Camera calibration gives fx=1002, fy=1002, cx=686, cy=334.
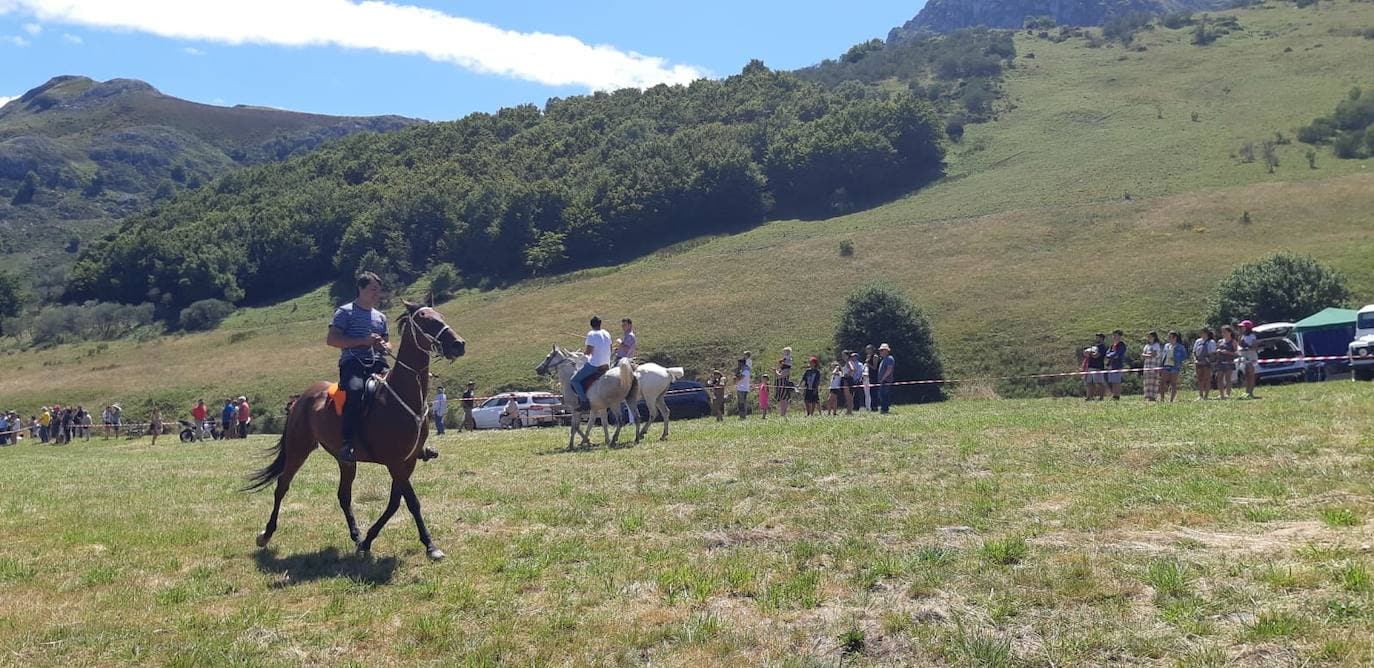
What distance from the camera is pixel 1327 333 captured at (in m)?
37.6

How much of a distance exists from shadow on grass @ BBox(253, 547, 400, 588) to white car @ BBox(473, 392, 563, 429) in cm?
2976

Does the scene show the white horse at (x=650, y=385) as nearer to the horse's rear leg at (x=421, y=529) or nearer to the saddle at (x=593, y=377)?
the saddle at (x=593, y=377)

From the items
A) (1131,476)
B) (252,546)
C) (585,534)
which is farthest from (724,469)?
(252,546)

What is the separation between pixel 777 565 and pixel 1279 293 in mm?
45651

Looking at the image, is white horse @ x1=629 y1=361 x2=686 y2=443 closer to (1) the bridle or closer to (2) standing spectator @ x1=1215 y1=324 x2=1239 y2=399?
(1) the bridle

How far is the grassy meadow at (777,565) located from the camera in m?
5.93

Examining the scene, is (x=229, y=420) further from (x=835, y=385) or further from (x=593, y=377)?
(x=593, y=377)

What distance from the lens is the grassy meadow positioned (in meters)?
5.93

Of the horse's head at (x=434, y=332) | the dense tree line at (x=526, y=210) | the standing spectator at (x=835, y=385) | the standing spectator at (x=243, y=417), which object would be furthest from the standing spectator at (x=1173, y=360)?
the dense tree line at (x=526, y=210)

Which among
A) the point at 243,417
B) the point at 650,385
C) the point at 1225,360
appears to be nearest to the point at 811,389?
the point at 650,385

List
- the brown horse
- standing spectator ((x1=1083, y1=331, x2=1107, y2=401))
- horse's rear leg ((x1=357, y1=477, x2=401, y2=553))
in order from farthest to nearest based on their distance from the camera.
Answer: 1. standing spectator ((x1=1083, y1=331, x2=1107, y2=401))
2. the brown horse
3. horse's rear leg ((x1=357, y1=477, x2=401, y2=553))

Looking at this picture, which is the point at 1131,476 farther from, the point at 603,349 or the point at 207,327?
the point at 207,327

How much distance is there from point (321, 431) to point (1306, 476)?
386 inches

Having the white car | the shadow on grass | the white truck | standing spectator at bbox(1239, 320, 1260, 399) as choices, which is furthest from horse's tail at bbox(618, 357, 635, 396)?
the white truck
